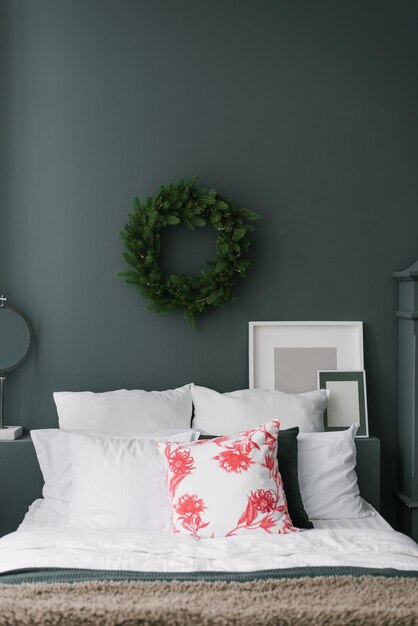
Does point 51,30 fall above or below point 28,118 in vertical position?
above

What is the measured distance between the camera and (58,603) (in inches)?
76.9

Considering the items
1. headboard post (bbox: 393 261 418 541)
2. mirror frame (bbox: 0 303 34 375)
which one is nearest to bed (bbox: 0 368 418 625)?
mirror frame (bbox: 0 303 34 375)

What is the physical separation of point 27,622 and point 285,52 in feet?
9.11

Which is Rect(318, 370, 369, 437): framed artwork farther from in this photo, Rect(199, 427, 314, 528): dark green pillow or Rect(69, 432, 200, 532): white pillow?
Rect(69, 432, 200, 532): white pillow

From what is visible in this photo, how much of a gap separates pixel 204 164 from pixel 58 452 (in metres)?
1.49

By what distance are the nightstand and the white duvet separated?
2.03ft

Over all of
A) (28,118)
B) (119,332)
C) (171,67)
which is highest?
A: (171,67)

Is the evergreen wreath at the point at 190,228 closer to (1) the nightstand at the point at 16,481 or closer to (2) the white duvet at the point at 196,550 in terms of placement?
(1) the nightstand at the point at 16,481

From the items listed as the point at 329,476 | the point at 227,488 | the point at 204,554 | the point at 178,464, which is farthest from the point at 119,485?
the point at 329,476

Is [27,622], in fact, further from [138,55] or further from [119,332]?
[138,55]

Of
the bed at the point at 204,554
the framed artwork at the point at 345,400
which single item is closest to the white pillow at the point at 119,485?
the bed at the point at 204,554

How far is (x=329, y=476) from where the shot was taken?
121 inches

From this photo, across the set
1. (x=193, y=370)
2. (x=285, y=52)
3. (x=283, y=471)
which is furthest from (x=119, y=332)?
(x=285, y=52)

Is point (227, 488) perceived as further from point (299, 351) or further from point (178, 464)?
point (299, 351)
